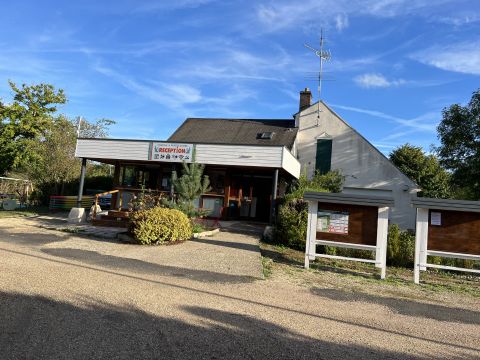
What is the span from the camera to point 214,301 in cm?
640

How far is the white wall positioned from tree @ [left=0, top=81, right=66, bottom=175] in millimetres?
14723

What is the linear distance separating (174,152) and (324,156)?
9749 mm

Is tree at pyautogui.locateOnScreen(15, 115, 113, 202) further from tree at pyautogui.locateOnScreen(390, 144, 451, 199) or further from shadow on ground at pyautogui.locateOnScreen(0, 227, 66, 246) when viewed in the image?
tree at pyautogui.locateOnScreen(390, 144, 451, 199)

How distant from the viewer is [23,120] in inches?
939

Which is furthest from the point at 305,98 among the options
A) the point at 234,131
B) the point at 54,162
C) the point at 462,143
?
the point at 54,162

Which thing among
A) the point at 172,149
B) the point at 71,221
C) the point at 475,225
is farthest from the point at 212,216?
the point at 475,225

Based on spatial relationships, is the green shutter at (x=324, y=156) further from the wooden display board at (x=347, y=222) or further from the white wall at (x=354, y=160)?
the wooden display board at (x=347, y=222)

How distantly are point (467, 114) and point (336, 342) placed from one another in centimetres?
1918

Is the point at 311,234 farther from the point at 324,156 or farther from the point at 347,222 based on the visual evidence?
the point at 324,156

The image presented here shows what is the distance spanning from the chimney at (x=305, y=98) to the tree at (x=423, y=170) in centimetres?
984

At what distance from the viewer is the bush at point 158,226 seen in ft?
39.3

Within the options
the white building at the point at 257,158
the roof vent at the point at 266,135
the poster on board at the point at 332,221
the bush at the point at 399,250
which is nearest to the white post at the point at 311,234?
the poster on board at the point at 332,221

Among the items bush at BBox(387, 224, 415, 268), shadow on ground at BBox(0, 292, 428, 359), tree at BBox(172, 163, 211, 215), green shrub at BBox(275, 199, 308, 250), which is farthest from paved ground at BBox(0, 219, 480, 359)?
tree at BBox(172, 163, 211, 215)

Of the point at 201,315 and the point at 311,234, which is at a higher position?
the point at 311,234
